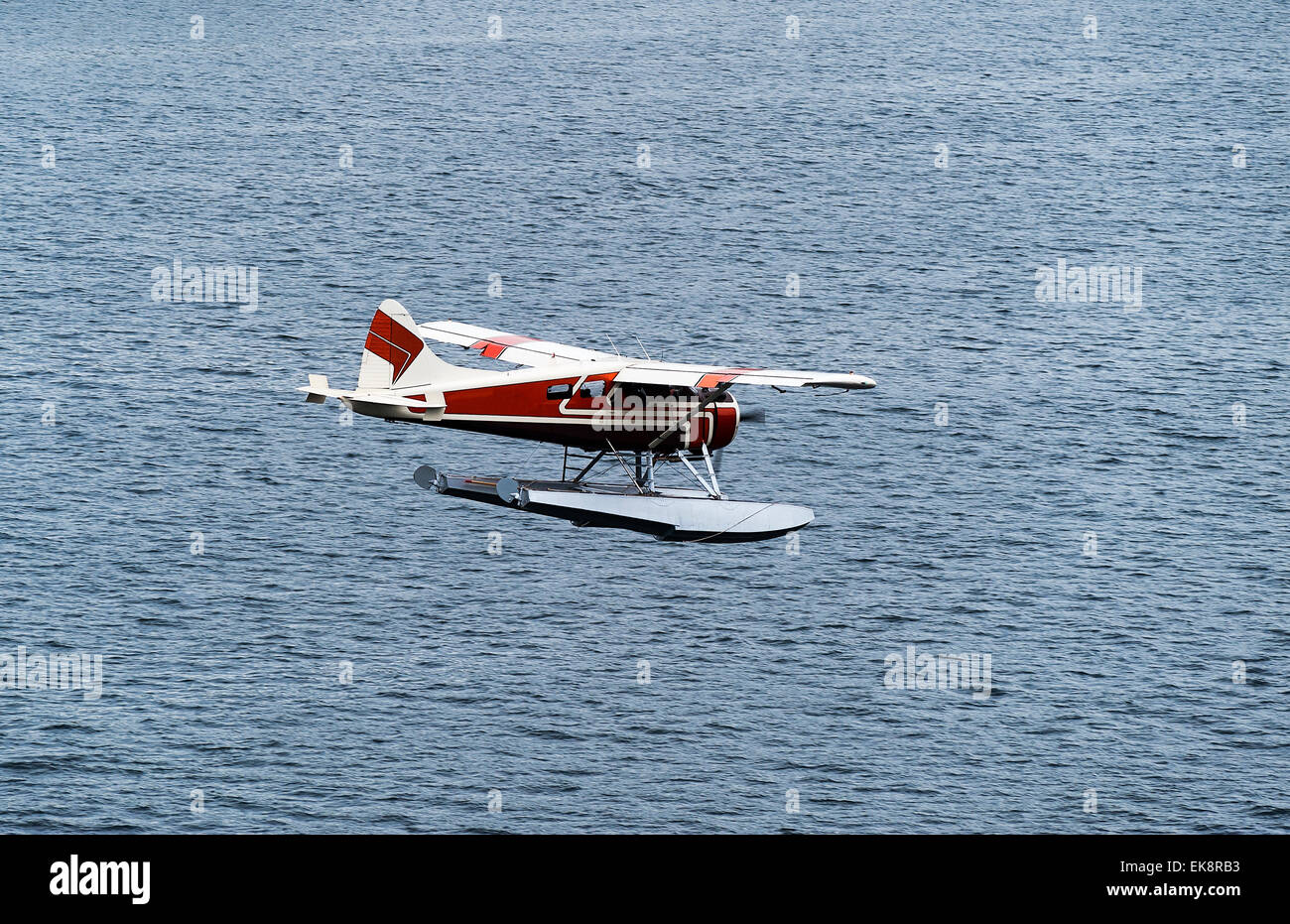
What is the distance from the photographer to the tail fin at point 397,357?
76.5m

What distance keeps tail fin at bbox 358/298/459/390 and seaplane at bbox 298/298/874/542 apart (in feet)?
0.14

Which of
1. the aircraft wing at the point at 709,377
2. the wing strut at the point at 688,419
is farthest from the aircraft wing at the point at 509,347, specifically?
the wing strut at the point at 688,419

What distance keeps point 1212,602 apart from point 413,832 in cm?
5509

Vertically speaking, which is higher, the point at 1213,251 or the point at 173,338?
the point at 1213,251

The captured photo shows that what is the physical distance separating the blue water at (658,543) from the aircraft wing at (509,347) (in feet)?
87.2

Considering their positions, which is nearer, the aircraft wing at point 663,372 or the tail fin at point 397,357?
the aircraft wing at point 663,372

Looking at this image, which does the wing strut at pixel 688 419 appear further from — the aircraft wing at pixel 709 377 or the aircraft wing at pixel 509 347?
the aircraft wing at pixel 509 347

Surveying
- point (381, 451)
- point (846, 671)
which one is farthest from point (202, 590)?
point (846, 671)

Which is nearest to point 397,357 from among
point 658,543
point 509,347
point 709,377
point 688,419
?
point 509,347

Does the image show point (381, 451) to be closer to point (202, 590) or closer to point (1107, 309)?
point (202, 590)

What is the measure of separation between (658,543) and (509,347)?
48.1m

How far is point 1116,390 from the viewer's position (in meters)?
152

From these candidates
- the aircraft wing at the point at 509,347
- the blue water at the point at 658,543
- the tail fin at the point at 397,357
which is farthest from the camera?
the blue water at the point at 658,543

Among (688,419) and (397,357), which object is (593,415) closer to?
(688,419)
